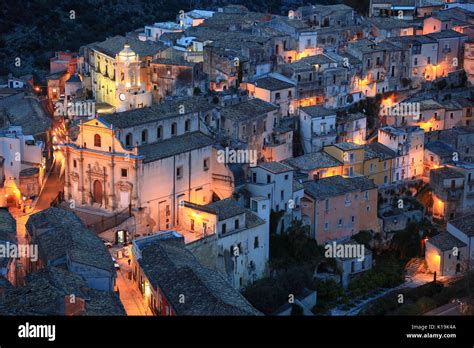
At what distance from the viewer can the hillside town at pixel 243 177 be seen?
26.0 meters

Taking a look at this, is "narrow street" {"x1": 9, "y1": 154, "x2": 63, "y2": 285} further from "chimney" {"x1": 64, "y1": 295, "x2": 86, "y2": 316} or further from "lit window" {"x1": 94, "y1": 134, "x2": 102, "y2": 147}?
"chimney" {"x1": 64, "y1": 295, "x2": 86, "y2": 316}

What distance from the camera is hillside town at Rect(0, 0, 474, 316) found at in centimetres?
2602

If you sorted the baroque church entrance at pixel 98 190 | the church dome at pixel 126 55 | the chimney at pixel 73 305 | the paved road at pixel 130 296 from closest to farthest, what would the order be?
the chimney at pixel 73 305 < the paved road at pixel 130 296 < the baroque church entrance at pixel 98 190 < the church dome at pixel 126 55

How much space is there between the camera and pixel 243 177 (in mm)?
33156

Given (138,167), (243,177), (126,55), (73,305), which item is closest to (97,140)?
(138,167)

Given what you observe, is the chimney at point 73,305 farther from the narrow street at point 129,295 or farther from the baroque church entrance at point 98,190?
the baroque church entrance at point 98,190

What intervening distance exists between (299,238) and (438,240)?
17.3 ft

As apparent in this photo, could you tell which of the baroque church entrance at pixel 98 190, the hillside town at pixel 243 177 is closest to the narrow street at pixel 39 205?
the hillside town at pixel 243 177

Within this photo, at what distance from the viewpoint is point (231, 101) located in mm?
39500

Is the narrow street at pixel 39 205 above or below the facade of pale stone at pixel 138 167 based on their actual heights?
below

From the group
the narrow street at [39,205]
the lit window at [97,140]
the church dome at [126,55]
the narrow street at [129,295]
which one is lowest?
the narrow street at [39,205]

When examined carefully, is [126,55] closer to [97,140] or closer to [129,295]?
[97,140]
